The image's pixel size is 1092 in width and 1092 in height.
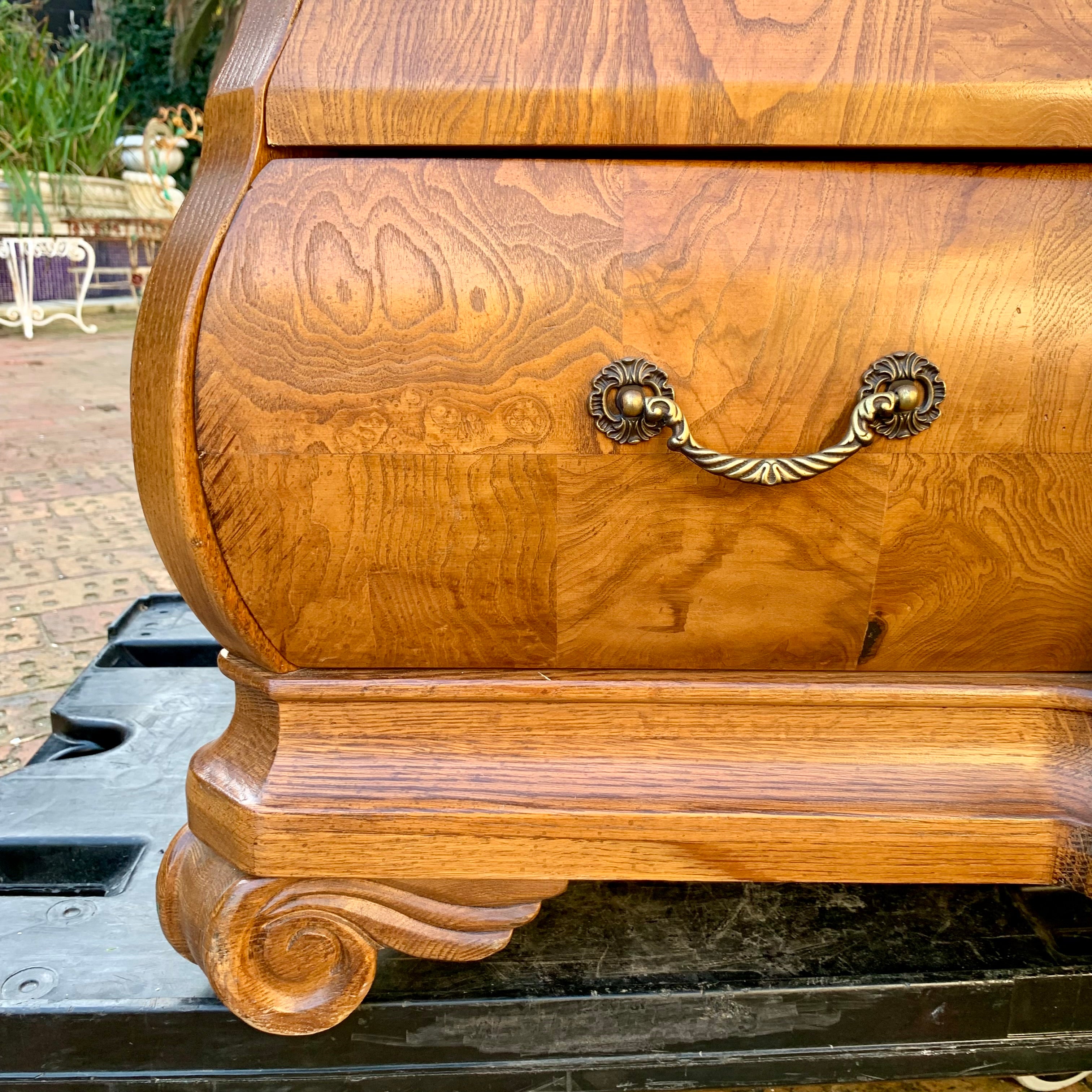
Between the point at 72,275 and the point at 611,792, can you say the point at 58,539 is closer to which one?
the point at 611,792

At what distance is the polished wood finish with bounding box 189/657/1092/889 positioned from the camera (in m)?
0.61

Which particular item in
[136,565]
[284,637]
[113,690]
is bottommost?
[136,565]

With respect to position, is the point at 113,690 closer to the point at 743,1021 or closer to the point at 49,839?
the point at 49,839

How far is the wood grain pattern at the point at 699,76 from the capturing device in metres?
0.55

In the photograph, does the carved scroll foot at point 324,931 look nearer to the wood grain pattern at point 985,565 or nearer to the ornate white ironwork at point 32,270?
the wood grain pattern at point 985,565

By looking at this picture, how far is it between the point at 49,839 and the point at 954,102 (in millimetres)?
908

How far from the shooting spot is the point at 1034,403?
56 centimetres

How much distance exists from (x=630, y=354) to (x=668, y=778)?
0.27 metres

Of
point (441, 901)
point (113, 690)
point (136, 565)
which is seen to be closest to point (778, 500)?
point (441, 901)

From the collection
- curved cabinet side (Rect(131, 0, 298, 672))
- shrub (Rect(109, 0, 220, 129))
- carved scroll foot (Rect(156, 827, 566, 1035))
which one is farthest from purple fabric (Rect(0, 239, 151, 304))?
carved scroll foot (Rect(156, 827, 566, 1035))

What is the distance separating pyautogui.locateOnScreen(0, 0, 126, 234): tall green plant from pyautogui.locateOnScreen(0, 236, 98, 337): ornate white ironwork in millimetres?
97

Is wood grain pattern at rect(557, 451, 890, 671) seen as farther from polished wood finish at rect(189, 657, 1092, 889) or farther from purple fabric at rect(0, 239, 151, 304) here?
purple fabric at rect(0, 239, 151, 304)

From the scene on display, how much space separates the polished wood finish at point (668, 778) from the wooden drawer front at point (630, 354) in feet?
0.30

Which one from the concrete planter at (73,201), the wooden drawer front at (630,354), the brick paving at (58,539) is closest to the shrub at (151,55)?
the concrete planter at (73,201)
